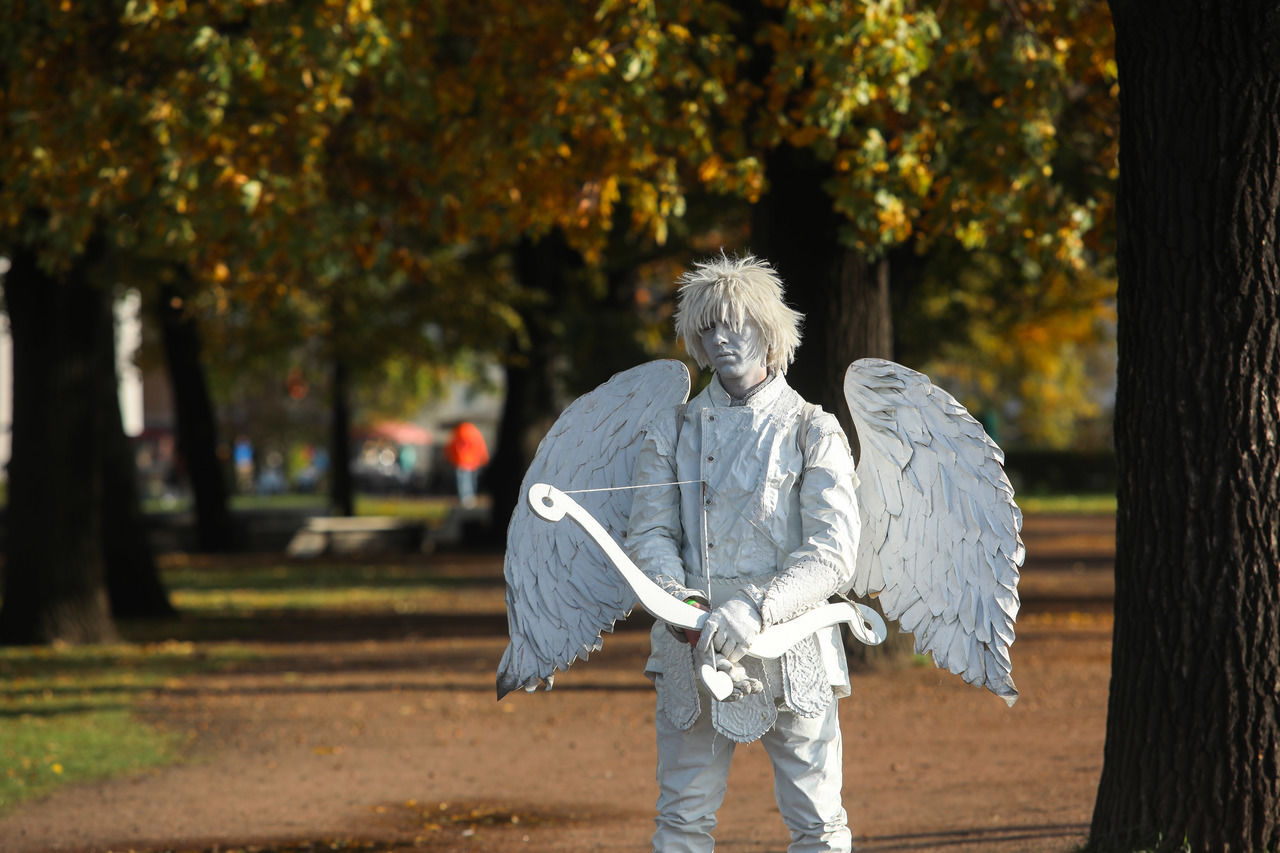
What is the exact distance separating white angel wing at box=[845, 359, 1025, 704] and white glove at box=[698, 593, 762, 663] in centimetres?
79

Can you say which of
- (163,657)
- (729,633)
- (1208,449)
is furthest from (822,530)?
(163,657)

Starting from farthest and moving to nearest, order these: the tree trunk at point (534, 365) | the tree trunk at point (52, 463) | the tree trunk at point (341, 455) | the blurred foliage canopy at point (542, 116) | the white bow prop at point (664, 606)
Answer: the tree trunk at point (341, 455) < the tree trunk at point (534, 365) < the tree trunk at point (52, 463) < the blurred foliage canopy at point (542, 116) < the white bow prop at point (664, 606)

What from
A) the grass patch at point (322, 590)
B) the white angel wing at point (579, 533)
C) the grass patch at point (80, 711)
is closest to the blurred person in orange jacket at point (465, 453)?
the grass patch at point (322, 590)

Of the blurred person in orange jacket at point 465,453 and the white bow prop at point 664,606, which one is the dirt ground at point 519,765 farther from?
the blurred person in orange jacket at point 465,453

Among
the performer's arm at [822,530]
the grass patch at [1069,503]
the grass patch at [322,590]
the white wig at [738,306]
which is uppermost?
the white wig at [738,306]

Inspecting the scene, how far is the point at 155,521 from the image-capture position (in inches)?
1055

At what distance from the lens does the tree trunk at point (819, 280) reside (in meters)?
10.1

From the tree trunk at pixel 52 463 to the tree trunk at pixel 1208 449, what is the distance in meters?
9.81

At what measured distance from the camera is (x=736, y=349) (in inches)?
165

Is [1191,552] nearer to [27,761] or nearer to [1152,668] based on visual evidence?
[1152,668]

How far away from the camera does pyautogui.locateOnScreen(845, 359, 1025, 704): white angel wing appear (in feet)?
14.2

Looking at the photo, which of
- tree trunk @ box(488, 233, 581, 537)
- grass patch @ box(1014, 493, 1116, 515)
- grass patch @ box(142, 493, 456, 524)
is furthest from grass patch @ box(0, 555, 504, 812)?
grass patch @ box(1014, 493, 1116, 515)

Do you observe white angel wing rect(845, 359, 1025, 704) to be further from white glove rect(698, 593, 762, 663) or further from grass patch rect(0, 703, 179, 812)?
grass patch rect(0, 703, 179, 812)

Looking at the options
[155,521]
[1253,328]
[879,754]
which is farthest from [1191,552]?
[155,521]
